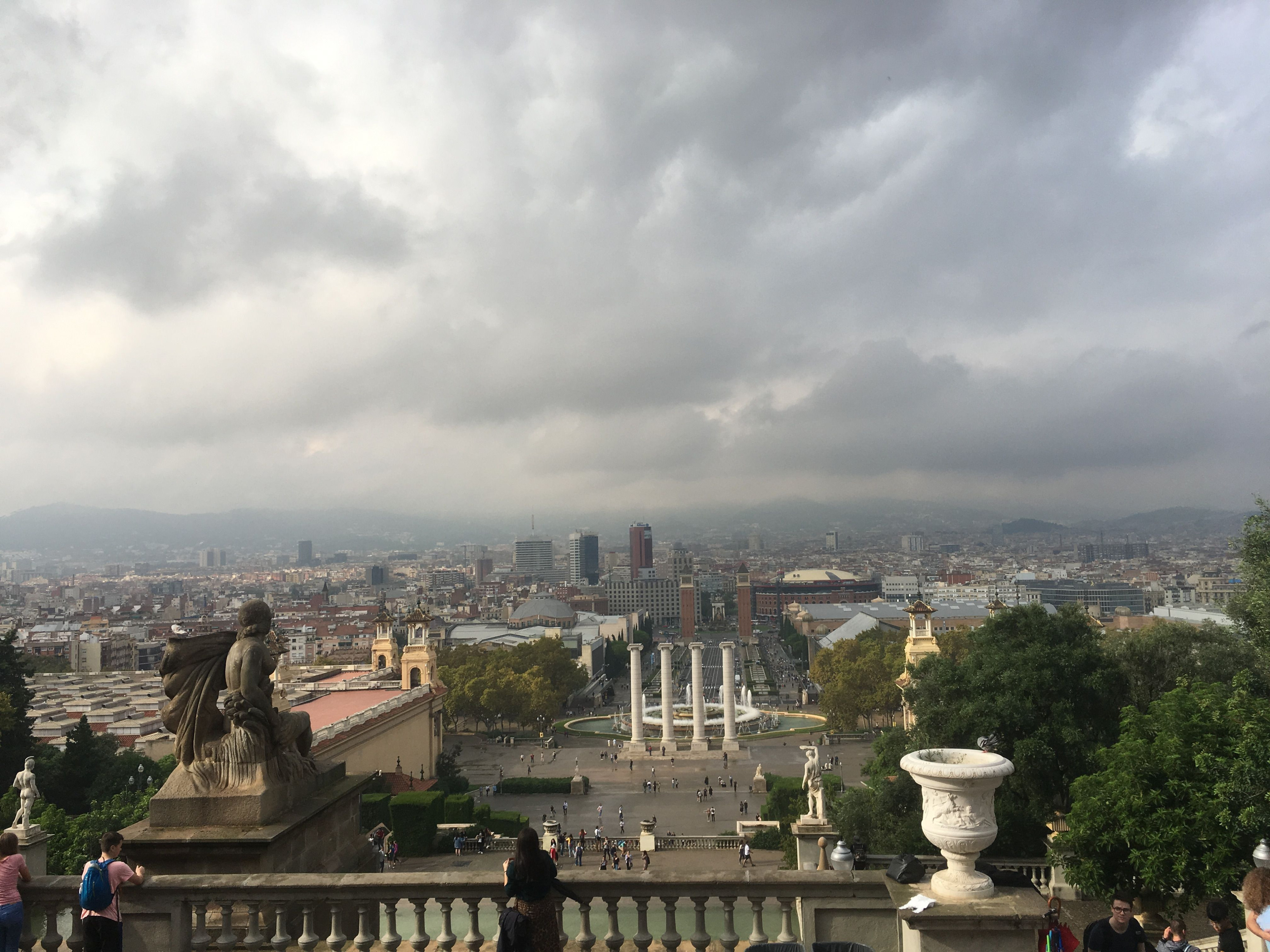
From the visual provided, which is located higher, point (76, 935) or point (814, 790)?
point (76, 935)

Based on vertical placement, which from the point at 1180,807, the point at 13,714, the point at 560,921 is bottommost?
the point at 13,714

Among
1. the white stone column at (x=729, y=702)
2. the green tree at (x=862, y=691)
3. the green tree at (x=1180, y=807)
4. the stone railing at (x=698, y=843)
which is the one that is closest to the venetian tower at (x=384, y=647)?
the white stone column at (x=729, y=702)

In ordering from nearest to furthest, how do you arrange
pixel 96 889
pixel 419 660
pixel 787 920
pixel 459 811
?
pixel 96 889 → pixel 787 920 → pixel 459 811 → pixel 419 660

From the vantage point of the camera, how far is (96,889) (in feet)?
20.6

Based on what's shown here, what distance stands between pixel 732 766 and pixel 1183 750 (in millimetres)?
42351

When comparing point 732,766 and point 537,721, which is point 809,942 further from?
point 537,721

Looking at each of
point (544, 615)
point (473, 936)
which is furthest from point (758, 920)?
point (544, 615)

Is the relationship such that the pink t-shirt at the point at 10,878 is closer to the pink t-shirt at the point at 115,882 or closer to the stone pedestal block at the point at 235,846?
the pink t-shirt at the point at 115,882

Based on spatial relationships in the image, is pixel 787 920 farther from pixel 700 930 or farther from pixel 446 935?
pixel 446 935

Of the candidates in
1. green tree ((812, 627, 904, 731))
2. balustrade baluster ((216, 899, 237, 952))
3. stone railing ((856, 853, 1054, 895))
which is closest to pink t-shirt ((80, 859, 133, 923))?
balustrade baluster ((216, 899, 237, 952))

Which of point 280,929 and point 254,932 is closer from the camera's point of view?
point 254,932

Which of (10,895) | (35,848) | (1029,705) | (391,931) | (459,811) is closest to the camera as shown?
(10,895)

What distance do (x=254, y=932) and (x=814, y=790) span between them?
14.9 meters

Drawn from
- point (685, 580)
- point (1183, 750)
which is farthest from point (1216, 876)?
point (685, 580)
